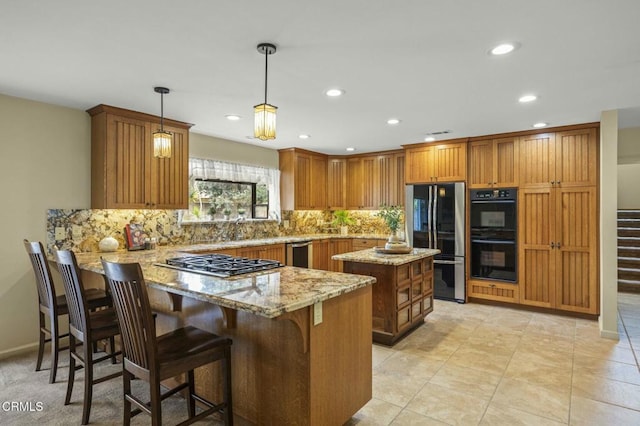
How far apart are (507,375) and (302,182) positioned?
4.22 m

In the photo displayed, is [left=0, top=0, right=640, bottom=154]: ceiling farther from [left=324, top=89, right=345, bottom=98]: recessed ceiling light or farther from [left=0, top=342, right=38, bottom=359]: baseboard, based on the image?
[left=0, top=342, right=38, bottom=359]: baseboard

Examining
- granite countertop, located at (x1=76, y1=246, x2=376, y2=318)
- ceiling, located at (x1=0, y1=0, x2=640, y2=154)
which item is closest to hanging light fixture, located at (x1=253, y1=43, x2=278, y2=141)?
ceiling, located at (x1=0, y1=0, x2=640, y2=154)

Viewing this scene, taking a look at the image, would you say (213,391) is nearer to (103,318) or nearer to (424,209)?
(103,318)

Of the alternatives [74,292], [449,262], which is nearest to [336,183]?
[449,262]

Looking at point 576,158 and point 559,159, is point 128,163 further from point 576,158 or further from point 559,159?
point 576,158

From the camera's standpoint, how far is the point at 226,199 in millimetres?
5391

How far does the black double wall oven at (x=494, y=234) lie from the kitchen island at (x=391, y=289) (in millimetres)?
1646

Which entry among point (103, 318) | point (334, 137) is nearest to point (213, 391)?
point (103, 318)

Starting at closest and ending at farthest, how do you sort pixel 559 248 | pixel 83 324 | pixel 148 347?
1. pixel 148 347
2. pixel 83 324
3. pixel 559 248

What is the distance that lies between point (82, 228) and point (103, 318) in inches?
66.0

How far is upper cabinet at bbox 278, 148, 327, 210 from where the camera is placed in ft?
19.8

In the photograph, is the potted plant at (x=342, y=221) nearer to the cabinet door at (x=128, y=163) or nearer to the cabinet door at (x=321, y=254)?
the cabinet door at (x=321, y=254)

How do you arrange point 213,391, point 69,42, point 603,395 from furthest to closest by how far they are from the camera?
point 603,395 < point 213,391 < point 69,42

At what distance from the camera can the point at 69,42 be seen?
2268mm
